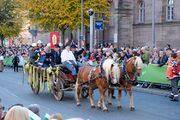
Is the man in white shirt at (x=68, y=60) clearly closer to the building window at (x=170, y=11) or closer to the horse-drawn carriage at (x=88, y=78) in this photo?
the horse-drawn carriage at (x=88, y=78)

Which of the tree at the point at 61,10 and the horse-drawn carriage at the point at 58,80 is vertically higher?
the tree at the point at 61,10

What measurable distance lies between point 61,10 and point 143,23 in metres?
7.22

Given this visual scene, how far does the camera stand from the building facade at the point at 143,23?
3603 cm

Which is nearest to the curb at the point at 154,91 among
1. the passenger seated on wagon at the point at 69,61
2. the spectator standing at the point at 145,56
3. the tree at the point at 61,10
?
the spectator standing at the point at 145,56

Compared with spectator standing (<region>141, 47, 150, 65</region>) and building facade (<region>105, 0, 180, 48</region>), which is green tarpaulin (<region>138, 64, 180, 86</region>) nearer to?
spectator standing (<region>141, 47, 150, 65</region>)

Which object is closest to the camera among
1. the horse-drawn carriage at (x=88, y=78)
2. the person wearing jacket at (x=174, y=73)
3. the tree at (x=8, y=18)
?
the horse-drawn carriage at (x=88, y=78)

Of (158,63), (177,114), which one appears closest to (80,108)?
(177,114)

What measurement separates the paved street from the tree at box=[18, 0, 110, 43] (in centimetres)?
2014

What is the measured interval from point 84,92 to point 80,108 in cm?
224

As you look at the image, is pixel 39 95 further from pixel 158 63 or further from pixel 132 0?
pixel 132 0

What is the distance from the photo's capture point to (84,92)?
55.7 feet

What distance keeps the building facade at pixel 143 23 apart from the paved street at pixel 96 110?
17.4m

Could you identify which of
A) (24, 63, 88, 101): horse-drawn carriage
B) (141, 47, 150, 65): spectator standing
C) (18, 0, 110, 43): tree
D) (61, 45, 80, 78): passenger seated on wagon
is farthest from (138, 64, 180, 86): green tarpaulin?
(18, 0, 110, 43): tree

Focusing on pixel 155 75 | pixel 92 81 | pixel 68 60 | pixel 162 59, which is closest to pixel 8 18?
pixel 155 75
